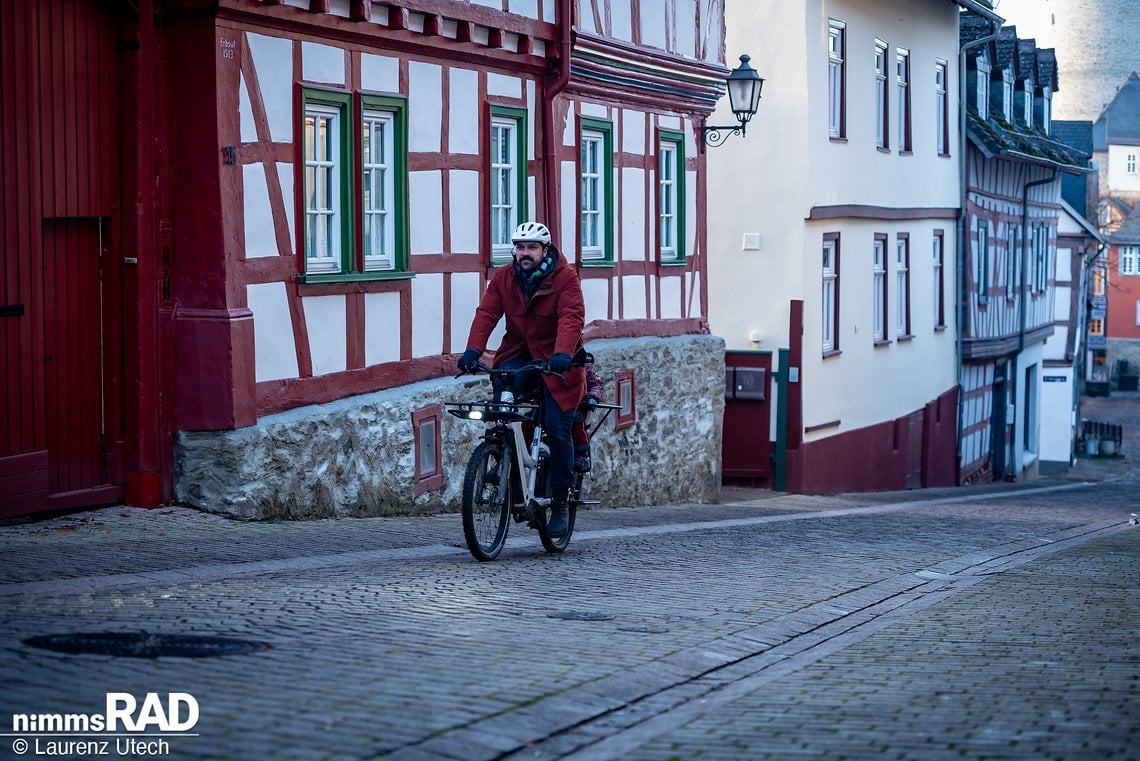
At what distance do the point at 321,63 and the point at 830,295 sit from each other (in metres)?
14.0

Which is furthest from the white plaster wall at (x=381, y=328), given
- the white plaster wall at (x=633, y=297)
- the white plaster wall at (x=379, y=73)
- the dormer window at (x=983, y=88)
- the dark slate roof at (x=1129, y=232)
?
the dark slate roof at (x=1129, y=232)

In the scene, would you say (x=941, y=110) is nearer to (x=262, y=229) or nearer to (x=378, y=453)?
(x=378, y=453)

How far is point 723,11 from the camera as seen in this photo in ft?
70.7

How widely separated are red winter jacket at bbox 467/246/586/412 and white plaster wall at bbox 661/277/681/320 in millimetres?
9442

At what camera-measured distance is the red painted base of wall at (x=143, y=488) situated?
459 inches

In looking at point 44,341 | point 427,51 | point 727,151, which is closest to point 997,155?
point 727,151

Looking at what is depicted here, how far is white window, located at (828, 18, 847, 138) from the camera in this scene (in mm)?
25484

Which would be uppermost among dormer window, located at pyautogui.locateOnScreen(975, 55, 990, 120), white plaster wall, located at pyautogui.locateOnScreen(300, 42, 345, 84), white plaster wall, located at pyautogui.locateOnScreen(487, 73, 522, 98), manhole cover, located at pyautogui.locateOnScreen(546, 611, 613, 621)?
dormer window, located at pyautogui.locateOnScreen(975, 55, 990, 120)

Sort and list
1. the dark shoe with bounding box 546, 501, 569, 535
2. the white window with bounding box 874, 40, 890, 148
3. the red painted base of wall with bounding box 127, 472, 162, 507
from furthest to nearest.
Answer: the white window with bounding box 874, 40, 890, 148 < the red painted base of wall with bounding box 127, 472, 162, 507 < the dark shoe with bounding box 546, 501, 569, 535

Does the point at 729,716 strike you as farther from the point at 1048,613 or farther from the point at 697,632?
the point at 1048,613

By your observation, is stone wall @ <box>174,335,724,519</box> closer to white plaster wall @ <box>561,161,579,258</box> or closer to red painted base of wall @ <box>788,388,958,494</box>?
white plaster wall @ <box>561,161,579,258</box>

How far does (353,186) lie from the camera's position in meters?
13.5

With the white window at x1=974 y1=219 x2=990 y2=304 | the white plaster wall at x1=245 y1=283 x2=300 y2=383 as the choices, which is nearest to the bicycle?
the white plaster wall at x1=245 y1=283 x2=300 y2=383

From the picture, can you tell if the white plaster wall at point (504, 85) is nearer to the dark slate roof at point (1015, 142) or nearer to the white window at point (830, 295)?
the white window at point (830, 295)
